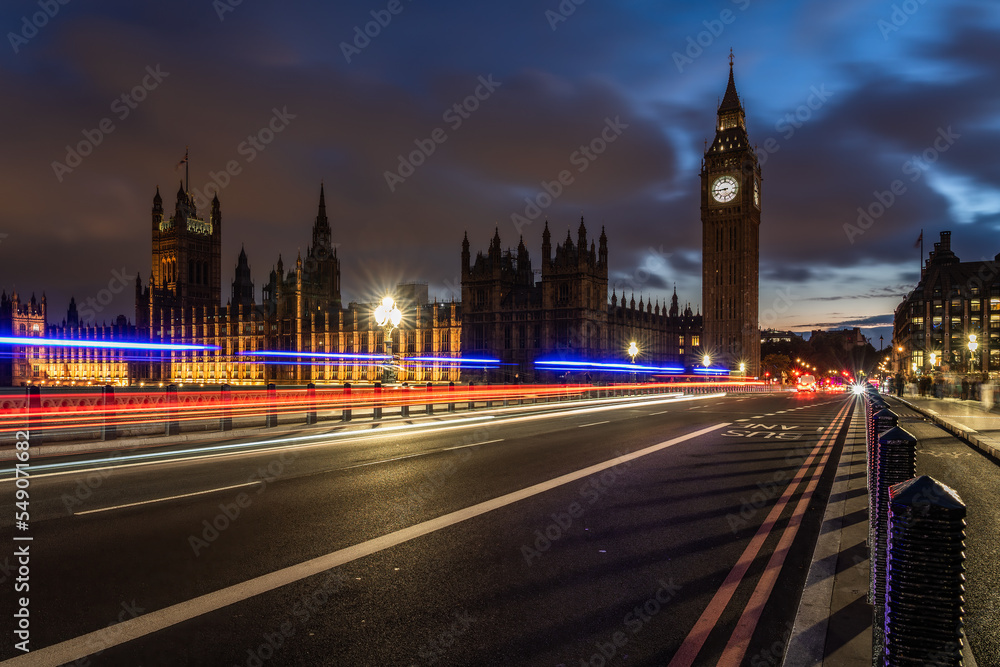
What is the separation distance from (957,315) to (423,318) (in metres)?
98.6

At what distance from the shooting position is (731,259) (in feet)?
305

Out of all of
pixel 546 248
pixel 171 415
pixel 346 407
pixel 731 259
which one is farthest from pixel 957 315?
pixel 171 415

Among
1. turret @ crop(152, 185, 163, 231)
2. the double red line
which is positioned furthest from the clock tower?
turret @ crop(152, 185, 163, 231)

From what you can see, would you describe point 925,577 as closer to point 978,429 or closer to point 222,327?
point 978,429

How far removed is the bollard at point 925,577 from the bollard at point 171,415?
16.4 metres

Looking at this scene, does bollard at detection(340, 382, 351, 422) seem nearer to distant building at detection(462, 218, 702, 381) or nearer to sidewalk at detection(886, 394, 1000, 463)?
sidewalk at detection(886, 394, 1000, 463)

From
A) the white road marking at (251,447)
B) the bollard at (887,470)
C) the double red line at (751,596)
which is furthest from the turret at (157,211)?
the bollard at (887,470)

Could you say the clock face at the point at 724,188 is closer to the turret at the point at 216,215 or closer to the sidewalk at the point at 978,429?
the sidewalk at the point at 978,429

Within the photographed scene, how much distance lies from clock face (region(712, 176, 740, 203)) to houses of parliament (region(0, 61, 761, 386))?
0.18 meters

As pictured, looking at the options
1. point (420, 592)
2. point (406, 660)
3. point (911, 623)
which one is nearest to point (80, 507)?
point (420, 592)

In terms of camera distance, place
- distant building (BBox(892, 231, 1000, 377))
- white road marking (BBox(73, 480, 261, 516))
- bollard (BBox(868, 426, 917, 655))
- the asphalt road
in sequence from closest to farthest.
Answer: the asphalt road, bollard (BBox(868, 426, 917, 655)), white road marking (BBox(73, 480, 261, 516)), distant building (BBox(892, 231, 1000, 377))

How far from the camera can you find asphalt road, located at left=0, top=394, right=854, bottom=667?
4.28 m

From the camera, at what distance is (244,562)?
5930mm

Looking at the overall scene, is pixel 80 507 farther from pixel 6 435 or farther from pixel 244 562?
pixel 6 435
